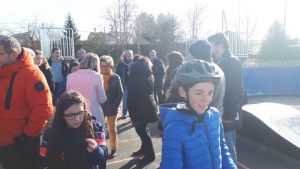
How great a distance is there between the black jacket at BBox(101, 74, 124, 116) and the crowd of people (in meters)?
0.02

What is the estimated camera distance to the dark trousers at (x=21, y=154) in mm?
3121

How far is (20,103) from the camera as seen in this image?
3.00 metres

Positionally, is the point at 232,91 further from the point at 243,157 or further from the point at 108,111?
the point at 243,157

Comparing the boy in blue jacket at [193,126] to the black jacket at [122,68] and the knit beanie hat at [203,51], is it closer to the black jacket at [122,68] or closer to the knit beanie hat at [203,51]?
the knit beanie hat at [203,51]

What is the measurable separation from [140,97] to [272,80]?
34.9 ft

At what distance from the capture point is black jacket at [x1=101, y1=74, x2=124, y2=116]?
5035 mm

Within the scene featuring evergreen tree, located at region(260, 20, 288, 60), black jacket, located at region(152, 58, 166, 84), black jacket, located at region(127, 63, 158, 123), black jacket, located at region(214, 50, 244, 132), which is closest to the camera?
black jacket, located at region(214, 50, 244, 132)

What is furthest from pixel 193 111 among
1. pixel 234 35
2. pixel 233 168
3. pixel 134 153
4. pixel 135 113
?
pixel 234 35

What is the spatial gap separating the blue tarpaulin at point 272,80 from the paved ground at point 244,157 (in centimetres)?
743

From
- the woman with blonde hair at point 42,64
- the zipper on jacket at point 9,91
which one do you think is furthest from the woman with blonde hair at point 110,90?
the zipper on jacket at point 9,91

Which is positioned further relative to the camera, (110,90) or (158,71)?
(158,71)

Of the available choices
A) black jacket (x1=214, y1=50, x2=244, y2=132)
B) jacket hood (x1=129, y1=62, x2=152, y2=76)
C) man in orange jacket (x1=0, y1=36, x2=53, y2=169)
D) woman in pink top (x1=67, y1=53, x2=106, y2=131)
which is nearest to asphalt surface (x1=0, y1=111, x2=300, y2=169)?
woman in pink top (x1=67, y1=53, x2=106, y2=131)

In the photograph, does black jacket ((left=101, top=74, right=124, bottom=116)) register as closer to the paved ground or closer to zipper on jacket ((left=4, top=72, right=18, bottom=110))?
the paved ground

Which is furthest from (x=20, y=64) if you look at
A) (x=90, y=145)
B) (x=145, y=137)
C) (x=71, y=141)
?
(x=145, y=137)
